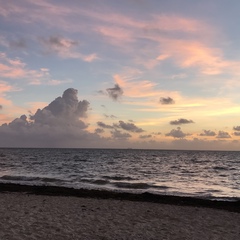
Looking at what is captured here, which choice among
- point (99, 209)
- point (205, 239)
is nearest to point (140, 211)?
point (99, 209)

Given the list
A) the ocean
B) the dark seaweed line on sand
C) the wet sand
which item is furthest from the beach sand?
the ocean

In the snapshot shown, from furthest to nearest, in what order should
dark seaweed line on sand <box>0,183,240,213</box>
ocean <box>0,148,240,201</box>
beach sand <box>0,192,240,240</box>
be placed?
1. ocean <box>0,148,240,201</box>
2. dark seaweed line on sand <box>0,183,240,213</box>
3. beach sand <box>0,192,240,240</box>

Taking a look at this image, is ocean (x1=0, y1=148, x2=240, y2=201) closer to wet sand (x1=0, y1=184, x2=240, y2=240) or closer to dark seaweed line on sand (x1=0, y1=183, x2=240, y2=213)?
dark seaweed line on sand (x1=0, y1=183, x2=240, y2=213)

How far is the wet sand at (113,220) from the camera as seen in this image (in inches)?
460

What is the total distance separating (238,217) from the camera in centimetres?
1627

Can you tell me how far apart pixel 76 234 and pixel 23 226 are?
7.55ft

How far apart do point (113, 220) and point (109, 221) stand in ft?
1.01

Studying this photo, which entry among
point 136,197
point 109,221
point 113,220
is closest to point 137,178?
point 136,197

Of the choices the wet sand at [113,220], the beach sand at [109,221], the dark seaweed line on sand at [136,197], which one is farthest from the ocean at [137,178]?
the beach sand at [109,221]

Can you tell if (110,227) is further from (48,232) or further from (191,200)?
(191,200)

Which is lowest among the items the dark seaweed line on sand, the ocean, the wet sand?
the ocean

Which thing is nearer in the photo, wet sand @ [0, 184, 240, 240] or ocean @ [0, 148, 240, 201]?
wet sand @ [0, 184, 240, 240]

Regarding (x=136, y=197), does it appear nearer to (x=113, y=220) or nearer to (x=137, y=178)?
(x=113, y=220)

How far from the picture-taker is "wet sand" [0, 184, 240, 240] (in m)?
11.7
